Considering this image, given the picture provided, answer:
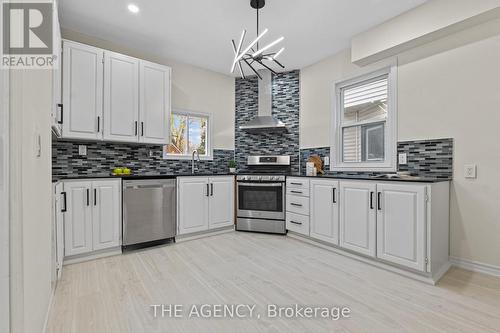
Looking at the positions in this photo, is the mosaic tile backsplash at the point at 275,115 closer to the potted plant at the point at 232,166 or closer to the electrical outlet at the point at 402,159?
the potted plant at the point at 232,166

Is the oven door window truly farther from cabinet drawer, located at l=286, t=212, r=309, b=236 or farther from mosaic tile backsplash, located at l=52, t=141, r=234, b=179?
mosaic tile backsplash, located at l=52, t=141, r=234, b=179

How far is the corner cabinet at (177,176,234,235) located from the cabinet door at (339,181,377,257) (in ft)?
5.59

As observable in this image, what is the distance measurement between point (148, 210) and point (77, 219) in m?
0.73

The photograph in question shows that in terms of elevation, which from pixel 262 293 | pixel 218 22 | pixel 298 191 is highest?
pixel 218 22

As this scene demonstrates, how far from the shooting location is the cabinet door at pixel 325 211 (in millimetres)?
2898

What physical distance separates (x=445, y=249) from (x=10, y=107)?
11.0 ft

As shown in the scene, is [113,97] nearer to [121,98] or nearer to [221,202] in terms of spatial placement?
[121,98]

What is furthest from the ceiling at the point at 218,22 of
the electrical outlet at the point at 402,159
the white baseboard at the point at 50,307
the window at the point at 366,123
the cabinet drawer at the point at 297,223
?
the white baseboard at the point at 50,307

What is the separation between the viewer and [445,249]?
242cm

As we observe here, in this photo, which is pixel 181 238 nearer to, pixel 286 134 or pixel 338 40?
pixel 286 134

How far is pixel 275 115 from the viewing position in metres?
4.40

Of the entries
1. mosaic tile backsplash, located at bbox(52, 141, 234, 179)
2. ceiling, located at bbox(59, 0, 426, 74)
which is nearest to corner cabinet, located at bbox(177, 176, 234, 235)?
mosaic tile backsplash, located at bbox(52, 141, 234, 179)

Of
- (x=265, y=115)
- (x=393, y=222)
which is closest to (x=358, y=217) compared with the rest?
(x=393, y=222)

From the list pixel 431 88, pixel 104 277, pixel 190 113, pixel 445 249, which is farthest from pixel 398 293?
pixel 190 113
